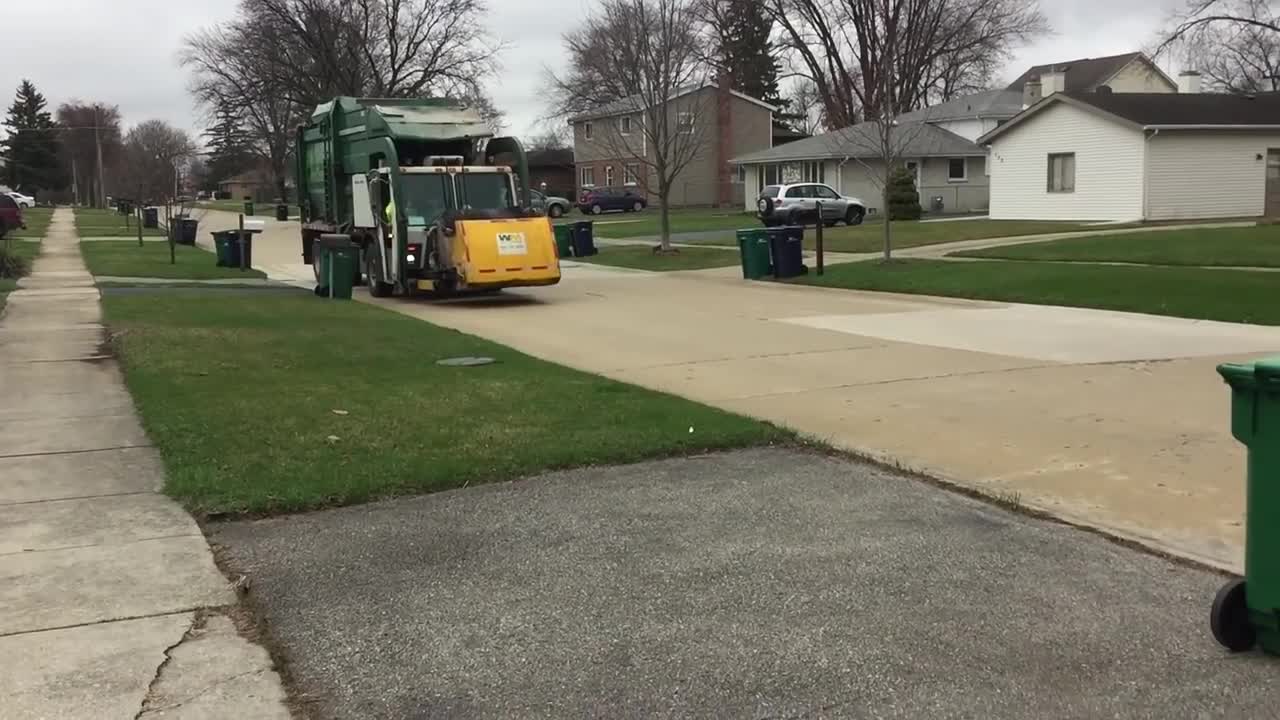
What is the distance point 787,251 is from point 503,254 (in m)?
6.88

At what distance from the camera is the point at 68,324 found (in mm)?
15109

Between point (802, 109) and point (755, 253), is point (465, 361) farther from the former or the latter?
point (802, 109)

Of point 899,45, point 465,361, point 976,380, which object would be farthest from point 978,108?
point 465,361

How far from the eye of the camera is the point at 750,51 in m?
75.8

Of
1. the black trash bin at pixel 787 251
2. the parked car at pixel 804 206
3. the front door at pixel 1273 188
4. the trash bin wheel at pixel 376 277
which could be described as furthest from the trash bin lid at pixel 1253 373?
the front door at pixel 1273 188

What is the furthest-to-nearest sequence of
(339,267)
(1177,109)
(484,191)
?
(1177,109) < (339,267) < (484,191)

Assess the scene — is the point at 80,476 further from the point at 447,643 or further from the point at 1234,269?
the point at 1234,269

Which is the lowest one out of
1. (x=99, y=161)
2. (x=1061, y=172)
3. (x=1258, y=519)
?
(x=1258, y=519)

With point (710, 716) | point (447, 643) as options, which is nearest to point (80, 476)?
point (447, 643)

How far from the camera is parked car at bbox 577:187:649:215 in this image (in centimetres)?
6147

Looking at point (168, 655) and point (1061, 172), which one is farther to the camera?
point (1061, 172)

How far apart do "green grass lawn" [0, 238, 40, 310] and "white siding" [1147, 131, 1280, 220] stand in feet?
102

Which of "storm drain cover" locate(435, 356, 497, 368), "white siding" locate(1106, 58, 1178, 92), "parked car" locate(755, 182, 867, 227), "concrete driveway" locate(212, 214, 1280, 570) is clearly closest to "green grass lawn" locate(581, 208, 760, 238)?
"parked car" locate(755, 182, 867, 227)

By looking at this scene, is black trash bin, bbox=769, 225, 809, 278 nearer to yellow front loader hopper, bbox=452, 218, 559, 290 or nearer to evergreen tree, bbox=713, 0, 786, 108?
yellow front loader hopper, bbox=452, 218, 559, 290
